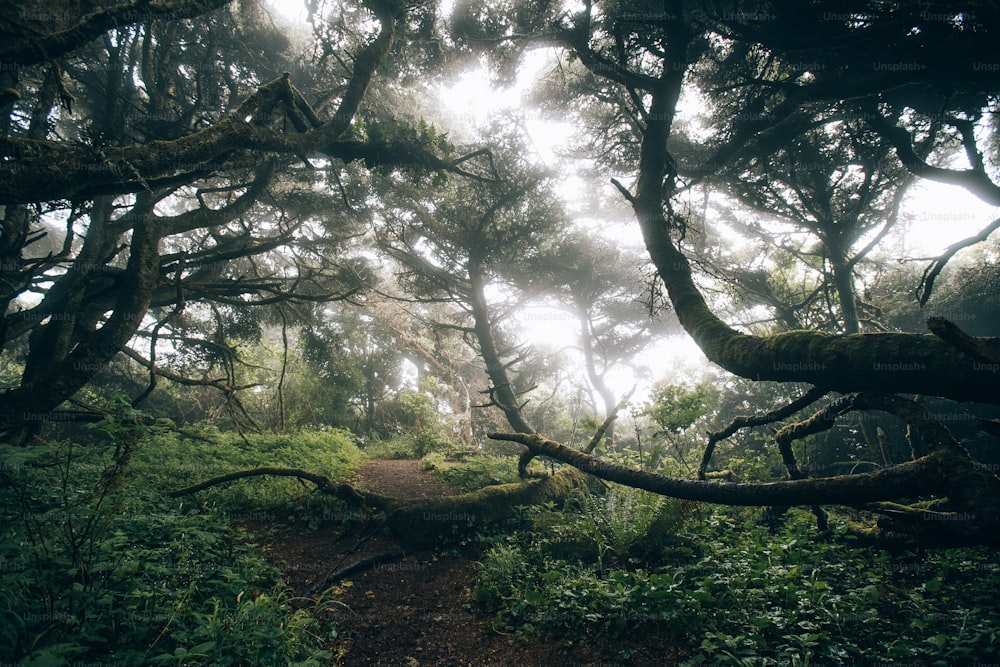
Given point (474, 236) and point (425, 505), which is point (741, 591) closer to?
point (425, 505)

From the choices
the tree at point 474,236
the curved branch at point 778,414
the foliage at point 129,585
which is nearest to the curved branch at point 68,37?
the foliage at point 129,585

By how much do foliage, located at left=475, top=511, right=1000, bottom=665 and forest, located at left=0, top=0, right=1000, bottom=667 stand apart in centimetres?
4

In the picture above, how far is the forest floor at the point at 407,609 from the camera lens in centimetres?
321

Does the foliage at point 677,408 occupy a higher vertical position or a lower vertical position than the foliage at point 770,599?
higher

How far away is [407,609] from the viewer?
415 cm

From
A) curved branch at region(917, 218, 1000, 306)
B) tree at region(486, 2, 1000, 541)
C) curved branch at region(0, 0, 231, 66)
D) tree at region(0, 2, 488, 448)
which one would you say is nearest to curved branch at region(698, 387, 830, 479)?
tree at region(486, 2, 1000, 541)

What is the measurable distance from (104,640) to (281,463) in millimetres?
5999

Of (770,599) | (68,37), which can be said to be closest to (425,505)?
(770,599)

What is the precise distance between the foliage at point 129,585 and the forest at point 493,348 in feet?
0.12

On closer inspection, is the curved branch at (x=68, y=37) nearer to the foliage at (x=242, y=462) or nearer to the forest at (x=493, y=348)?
the forest at (x=493, y=348)

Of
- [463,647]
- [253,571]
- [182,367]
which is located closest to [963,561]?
[463,647]

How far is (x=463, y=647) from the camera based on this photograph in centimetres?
356

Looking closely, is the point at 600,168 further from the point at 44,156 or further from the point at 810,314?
the point at 44,156

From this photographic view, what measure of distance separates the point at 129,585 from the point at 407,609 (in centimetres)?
244
